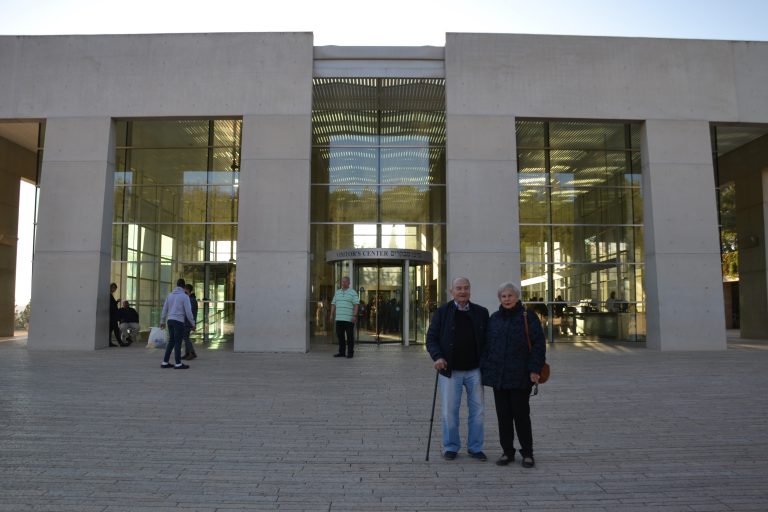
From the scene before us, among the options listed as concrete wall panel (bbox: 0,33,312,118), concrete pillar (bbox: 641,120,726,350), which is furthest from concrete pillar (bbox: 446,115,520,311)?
concrete wall panel (bbox: 0,33,312,118)

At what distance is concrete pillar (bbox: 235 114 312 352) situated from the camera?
15852mm

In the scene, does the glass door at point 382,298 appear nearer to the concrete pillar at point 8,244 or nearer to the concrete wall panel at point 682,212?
the concrete wall panel at point 682,212

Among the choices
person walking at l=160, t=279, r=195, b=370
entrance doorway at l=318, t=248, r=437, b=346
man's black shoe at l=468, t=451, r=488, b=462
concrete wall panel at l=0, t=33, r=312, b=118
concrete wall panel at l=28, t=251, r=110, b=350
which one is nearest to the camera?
man's black shoe at l=468, t=451, r=488, b=462

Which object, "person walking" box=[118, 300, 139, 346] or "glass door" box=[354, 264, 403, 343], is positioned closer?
"person walking" box=[118, 300, 139, 346]

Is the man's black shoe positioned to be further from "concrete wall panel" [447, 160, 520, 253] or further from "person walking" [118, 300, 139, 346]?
"person walking" [118, 300, 139, 346]

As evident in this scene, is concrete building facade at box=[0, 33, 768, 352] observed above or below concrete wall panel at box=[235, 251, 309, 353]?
above

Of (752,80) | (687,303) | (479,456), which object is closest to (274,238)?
(687,303)

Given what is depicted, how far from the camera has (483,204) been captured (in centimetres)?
1633

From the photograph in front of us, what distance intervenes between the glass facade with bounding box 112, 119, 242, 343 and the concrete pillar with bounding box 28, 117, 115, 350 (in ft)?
6.14

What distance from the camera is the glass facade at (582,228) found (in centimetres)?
1870

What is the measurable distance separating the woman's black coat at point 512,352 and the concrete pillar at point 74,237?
13251 mm

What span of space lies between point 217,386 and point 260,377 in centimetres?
130

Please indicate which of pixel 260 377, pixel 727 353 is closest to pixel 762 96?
pixel 727 353

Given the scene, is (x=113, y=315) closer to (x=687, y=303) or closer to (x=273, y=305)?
(x=273, y=305)
